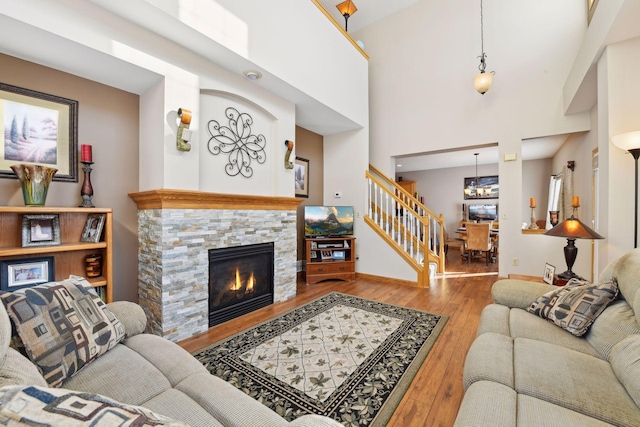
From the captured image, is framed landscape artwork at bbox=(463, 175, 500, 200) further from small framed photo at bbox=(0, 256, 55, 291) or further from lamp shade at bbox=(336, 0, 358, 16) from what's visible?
small framed photo at bbox=(0, 256, 55, 291)

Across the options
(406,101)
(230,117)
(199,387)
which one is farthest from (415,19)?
(199,387)

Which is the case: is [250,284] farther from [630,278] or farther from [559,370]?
[630,278]

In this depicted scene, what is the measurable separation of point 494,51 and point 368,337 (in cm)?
499

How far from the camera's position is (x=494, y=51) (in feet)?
14.8

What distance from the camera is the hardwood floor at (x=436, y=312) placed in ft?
5.41

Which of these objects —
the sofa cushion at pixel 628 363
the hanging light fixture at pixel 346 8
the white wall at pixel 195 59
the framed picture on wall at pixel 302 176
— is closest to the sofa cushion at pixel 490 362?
the sofa cushion at pixel 628 363

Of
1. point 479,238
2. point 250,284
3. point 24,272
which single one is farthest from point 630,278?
point 479,238

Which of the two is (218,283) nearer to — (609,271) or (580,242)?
(609,271)

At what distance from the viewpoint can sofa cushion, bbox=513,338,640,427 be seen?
3.37ft

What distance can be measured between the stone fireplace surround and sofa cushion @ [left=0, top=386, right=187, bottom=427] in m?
2.06

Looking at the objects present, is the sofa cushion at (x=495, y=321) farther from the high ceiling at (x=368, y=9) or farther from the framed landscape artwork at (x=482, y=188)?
the framed landscape artwork at (x=482, y=188)

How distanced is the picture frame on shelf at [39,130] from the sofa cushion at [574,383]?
3.53 meters

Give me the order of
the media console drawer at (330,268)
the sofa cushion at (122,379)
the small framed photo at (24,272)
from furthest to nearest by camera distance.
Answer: the media console drawer at (330,268)
the small framed photo at (24,272)
the sofa cushion at (122,379)

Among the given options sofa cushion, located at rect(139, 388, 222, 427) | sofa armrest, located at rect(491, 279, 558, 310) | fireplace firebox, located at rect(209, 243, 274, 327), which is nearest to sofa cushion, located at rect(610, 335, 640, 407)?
sofa armrest, located at rect(491, 279, 558, 310)
